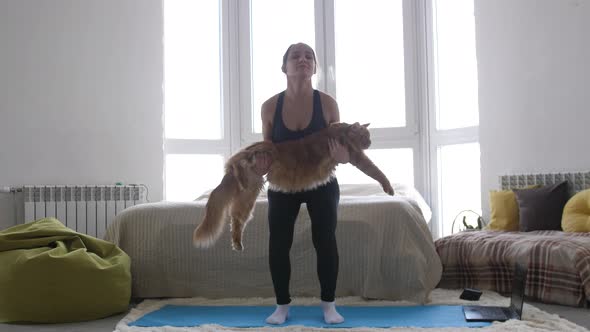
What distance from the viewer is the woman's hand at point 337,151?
7.27ft

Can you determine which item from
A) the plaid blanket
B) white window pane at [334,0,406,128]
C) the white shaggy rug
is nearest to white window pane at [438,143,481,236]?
white window pane at [334,0,406,128]

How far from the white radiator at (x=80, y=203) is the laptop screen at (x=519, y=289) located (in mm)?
3044

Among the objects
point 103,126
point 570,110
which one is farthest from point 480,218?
point 103,126

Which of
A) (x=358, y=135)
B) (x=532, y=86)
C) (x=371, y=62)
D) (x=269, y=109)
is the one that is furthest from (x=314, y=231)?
(x=371, y=62)

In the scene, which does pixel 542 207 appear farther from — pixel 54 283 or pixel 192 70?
pixel 192 70

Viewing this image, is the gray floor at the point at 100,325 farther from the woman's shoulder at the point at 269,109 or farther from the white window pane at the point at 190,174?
the white window pane at the point at 190,174

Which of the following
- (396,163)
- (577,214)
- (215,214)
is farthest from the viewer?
(396,163)

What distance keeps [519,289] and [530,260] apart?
601 millimetres

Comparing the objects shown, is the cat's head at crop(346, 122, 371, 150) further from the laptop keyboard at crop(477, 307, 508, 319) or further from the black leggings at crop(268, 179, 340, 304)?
the laptop keyboard at crop(477, 307, 508, 319)

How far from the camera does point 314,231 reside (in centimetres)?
232

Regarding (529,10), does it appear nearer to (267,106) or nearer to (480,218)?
(480,218)

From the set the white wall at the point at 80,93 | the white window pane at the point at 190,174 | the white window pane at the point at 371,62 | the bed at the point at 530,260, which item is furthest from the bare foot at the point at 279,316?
the white window pane at the point at 371,62

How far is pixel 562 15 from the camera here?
3.86 metres

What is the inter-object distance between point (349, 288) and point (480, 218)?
6.16ft
